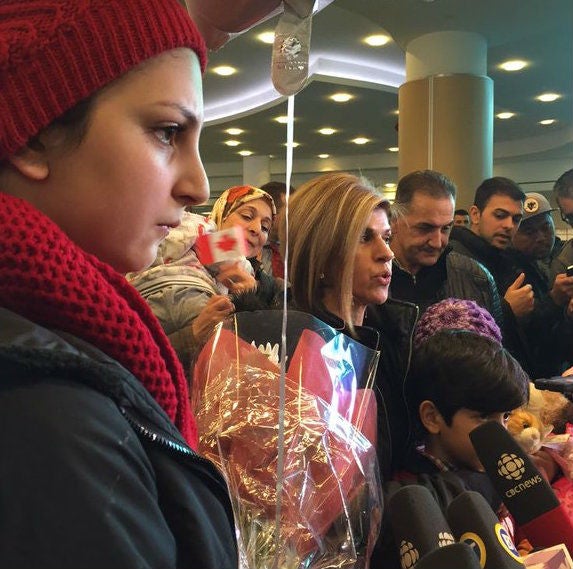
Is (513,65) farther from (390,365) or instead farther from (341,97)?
(390,365)

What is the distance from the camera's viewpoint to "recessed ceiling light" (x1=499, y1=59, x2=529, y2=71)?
18.7ft

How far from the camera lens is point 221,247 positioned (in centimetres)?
166

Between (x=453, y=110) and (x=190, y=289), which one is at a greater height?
(x=453, y=110)

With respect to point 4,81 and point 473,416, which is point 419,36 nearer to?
point 473,416

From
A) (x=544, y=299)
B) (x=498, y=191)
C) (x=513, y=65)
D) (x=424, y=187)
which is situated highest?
(x=513, y=65)

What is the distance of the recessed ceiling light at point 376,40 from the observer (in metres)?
5.36

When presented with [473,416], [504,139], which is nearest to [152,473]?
[473,416]

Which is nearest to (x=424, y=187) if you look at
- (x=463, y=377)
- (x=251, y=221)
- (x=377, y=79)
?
(x=251, y=221)

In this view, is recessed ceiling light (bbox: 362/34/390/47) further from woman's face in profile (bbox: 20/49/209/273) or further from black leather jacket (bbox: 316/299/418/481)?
woman's face in profile (bbox: 20/49/209/273)

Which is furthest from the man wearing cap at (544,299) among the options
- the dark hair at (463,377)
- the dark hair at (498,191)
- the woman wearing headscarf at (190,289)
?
the woman wearing headscarf at (190,289)

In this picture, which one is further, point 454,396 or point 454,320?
point 454,320

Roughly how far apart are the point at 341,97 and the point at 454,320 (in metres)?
5.42

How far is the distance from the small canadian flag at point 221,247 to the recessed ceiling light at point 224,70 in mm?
4790

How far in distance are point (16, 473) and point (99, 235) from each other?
0.24 m
